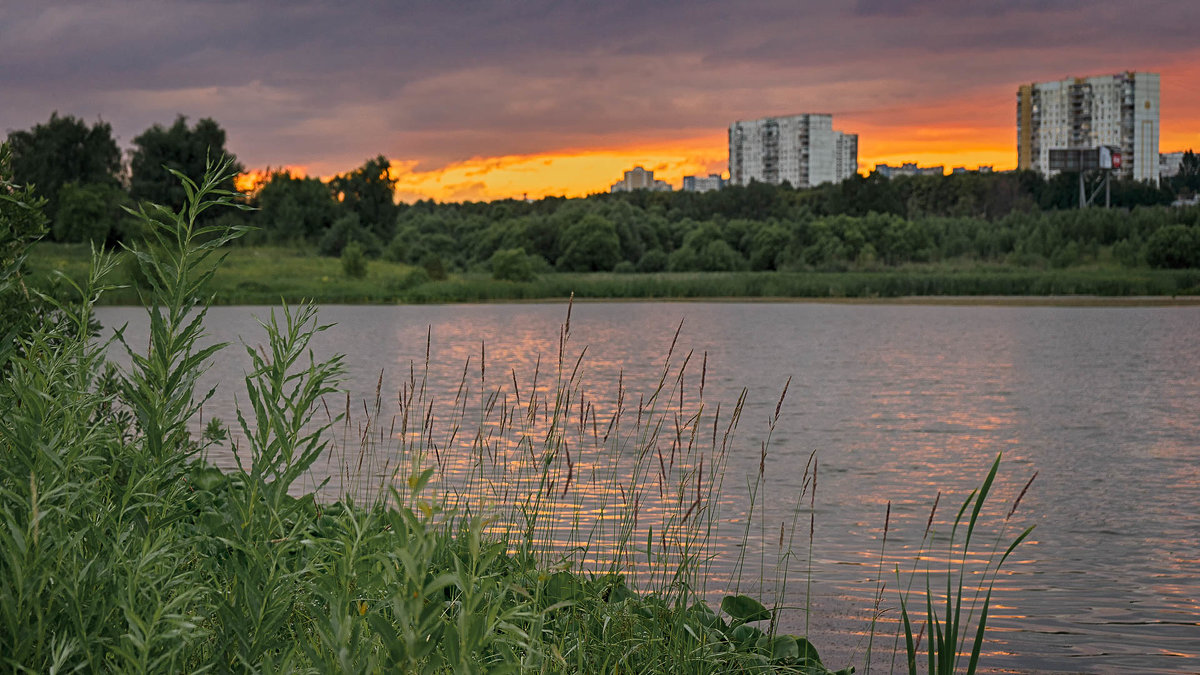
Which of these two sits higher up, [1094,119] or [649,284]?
[1094,119]

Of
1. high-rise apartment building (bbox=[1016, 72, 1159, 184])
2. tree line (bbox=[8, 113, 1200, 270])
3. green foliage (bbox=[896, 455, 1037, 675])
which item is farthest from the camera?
high-rise apartment building (bbox=[1016, 72, 1159, 184])

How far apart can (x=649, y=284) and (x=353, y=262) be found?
1551cm

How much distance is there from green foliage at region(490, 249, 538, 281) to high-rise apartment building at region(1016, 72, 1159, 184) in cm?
5211

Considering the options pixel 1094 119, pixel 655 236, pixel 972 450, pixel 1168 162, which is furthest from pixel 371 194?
pixel 1168 162

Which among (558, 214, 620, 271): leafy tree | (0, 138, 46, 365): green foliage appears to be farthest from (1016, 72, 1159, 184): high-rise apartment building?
(0, 138, 46, 365): green foliage

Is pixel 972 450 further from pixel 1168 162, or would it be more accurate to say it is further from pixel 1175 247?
pixel 1168 162

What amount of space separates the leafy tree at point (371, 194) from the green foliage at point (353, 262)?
14.3 meters

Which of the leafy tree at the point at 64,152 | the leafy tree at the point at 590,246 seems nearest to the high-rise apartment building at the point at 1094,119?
the leafy tree at the point at 590,246

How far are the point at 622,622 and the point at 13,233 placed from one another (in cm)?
324

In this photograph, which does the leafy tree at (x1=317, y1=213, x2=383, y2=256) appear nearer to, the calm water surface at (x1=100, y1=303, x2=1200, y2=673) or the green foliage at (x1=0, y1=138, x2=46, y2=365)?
the calm water surface at (x1=100, y1=303, x2=1200, y2=673)

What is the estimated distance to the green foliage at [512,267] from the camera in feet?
199

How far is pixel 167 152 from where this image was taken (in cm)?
6056

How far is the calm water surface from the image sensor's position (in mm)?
5383

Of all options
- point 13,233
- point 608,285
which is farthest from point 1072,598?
point 608,285
